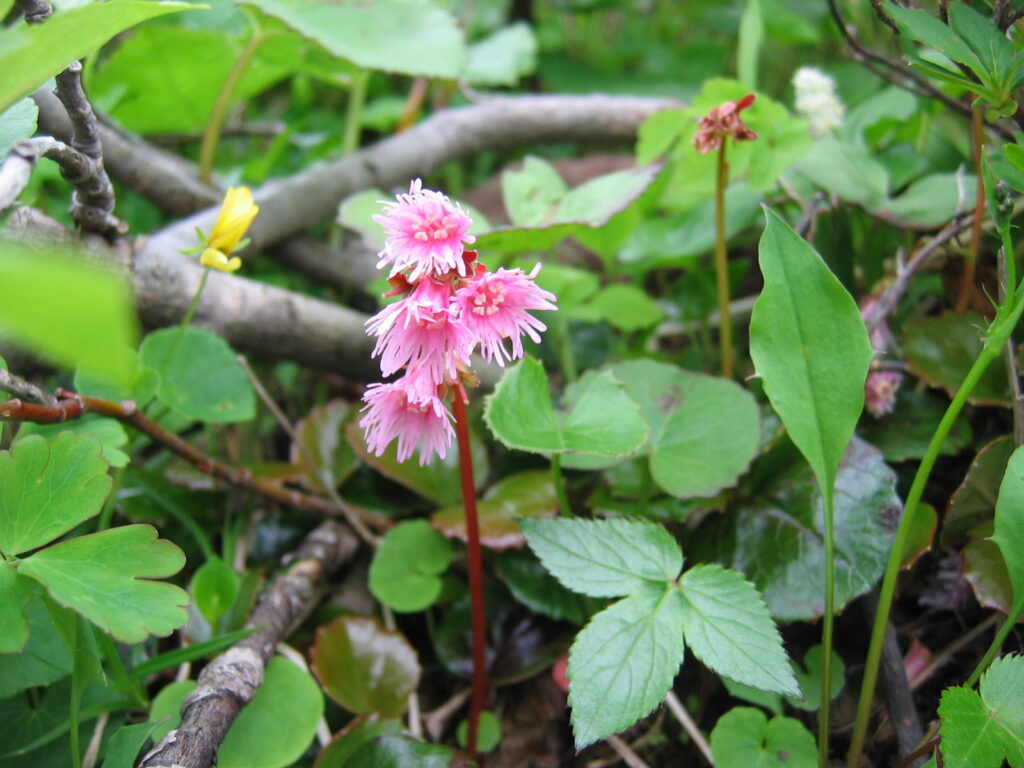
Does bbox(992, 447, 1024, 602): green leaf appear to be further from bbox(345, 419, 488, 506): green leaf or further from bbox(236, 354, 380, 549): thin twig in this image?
bbox(236, 354, 380, 549): thin twig

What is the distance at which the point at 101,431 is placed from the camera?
1.06m

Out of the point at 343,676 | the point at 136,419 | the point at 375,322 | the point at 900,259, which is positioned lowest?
the point at 343,676

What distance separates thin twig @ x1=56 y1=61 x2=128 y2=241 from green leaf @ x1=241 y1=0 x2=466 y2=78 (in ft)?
2.25

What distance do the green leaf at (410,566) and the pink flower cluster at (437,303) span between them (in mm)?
490

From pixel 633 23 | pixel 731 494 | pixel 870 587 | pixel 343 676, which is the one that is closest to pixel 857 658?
pixel 870 587

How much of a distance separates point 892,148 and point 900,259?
1.73ft

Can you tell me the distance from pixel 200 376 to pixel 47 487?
431 mm

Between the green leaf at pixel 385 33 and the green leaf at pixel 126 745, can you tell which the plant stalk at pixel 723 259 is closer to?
the green leaf at pixel 385 33

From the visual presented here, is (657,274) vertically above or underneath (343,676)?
above

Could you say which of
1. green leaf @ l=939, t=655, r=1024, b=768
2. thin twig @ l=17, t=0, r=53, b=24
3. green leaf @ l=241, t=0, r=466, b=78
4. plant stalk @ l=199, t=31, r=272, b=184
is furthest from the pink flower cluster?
plant stalk @ l=199, t=31, r=272, b=184

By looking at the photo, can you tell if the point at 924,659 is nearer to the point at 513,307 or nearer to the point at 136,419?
the point at 513,307

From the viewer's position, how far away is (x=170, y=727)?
3.35 ft

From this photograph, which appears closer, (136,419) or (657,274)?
(136,419)

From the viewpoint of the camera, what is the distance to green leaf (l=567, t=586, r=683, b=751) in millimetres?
839
